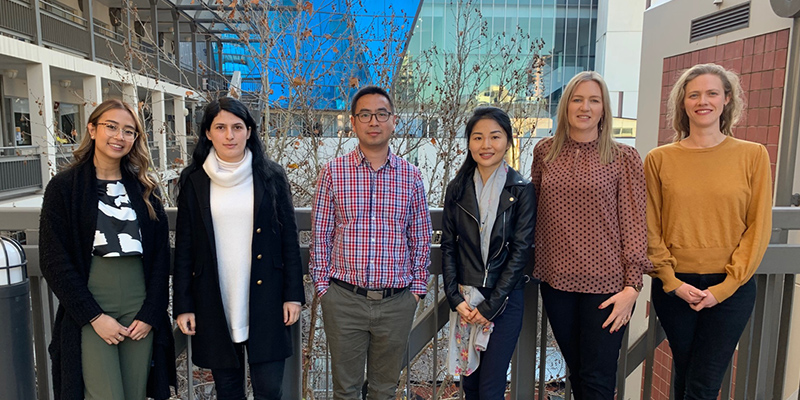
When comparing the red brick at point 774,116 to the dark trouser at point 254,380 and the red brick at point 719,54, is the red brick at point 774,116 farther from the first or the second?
the dark trouser at point 254,380

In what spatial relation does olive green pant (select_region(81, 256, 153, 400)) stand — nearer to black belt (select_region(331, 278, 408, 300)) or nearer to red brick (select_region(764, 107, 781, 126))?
black belt (select_region(331, 278, 408, 300))

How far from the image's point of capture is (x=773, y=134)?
4.66 meters

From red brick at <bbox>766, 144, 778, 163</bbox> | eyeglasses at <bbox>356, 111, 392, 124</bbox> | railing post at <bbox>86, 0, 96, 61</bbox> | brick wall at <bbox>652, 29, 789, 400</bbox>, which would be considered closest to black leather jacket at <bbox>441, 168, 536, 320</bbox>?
eyeglasses at <bbox>356, 111, 392, 124</bbox>

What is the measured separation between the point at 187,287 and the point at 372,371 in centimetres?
105

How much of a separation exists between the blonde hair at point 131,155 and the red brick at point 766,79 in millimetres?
5668

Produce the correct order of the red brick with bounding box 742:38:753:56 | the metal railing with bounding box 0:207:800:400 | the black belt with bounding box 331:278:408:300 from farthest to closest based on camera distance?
the red brick with bounding box 742:38:753:56 < the metal railing with bounding box 0:207:800:400 < the black belt with bounding box 331:278:408:300

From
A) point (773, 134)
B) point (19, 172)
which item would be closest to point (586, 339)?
point (773, 134)

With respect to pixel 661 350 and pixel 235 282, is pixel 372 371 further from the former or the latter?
pixel 661 350

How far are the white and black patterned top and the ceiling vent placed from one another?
6108mm

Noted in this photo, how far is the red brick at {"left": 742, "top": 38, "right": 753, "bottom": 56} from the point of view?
498 centimetres

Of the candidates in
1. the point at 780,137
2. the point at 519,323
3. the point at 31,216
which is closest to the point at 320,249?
the point at 519,323

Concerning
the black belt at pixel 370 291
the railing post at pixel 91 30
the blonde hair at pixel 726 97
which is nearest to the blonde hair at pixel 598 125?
the blonde hair at pixel 726 97

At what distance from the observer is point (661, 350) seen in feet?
19.6

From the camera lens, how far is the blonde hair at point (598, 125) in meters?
2.27
